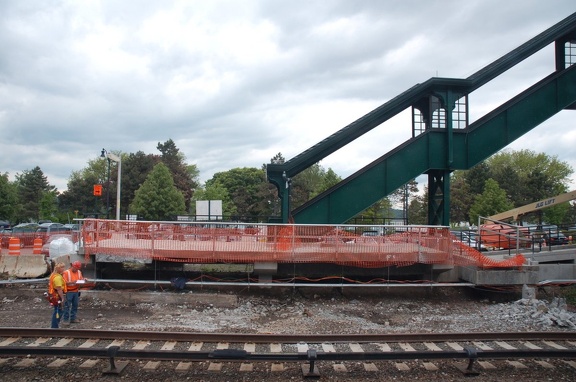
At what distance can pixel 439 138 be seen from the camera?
18344 mm

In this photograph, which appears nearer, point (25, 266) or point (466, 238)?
point (25, 266)

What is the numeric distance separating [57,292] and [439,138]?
576 inches

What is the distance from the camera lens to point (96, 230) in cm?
1391

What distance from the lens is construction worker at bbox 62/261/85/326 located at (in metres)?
10.6

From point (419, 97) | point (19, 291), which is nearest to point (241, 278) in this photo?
point (19, 291)

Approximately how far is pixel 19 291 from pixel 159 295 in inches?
181

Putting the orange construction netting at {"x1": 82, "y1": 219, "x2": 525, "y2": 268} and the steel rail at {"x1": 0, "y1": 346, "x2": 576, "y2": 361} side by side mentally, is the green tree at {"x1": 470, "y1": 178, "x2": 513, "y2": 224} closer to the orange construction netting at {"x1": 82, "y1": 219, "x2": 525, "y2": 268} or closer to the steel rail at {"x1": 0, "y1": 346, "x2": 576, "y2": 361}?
the orange construction netting at {"x1": 82, "y1": 219, "x2": 525, "y2": 268}

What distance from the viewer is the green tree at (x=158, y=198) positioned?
6069 centimetres

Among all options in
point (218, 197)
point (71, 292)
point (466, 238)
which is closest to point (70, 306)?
point (71, 292)

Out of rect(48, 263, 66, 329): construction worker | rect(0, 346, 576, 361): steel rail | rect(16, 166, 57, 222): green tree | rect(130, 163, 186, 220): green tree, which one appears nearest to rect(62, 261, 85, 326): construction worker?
rect(48, 263, 66, 329): construction worker

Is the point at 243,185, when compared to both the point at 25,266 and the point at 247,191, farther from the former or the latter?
the point at 25,266

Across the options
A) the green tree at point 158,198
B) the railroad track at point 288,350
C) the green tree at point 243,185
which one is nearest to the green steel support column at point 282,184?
the railroad track at point 288,350

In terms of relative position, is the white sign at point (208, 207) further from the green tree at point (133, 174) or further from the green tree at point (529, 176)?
the green tree at point (529, 176)

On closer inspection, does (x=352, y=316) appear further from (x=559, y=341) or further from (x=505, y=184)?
(x=505, y=184)
